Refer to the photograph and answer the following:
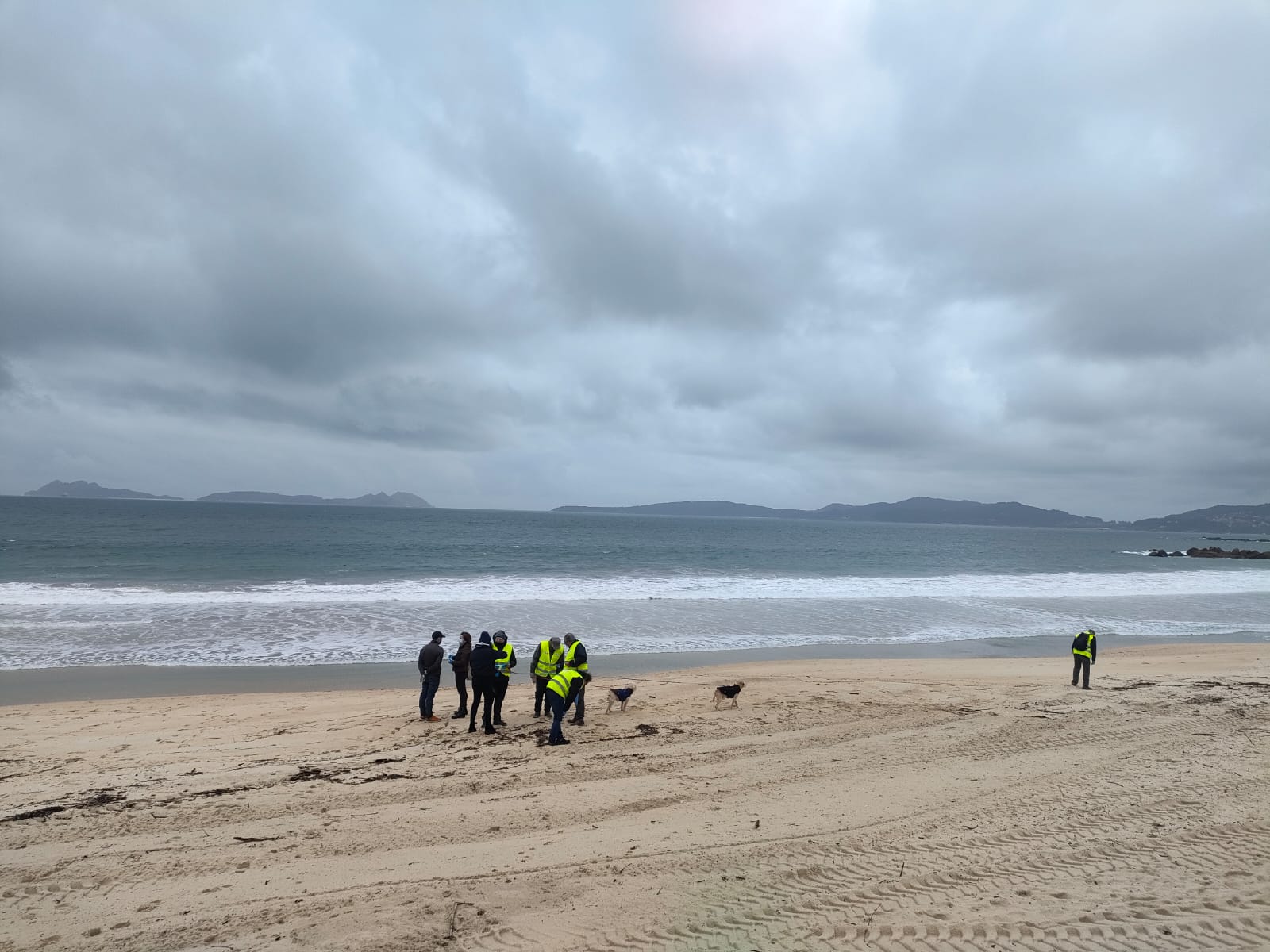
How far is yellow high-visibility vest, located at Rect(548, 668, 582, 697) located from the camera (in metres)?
8.92

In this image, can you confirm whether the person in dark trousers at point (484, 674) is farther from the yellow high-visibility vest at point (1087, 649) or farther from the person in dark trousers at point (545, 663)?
the yellow high-visibility vest at point (1087, 649)

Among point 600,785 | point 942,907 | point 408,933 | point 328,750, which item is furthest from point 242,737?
point 942,907

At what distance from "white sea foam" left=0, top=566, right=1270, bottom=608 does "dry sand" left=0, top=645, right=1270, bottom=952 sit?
16112 mm

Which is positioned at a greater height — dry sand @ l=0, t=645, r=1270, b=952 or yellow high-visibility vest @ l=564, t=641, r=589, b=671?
yellow high-visibility vest @ l=564, t=641, r=589, b=671

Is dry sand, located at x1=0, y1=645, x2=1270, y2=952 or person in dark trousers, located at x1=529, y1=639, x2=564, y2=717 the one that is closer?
dry sand, located at x1=0, y1=645, x2=1270, y2=952

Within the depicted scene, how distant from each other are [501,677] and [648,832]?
424 centimetres

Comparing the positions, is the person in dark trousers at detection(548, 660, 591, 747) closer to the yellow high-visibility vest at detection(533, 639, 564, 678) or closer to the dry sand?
the dry sand

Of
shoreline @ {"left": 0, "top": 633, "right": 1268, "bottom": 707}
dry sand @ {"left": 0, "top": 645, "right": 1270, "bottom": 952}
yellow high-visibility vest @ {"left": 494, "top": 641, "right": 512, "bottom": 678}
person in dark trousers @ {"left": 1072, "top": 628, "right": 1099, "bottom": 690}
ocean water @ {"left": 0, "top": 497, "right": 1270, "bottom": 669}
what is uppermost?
yellow high-visibility vest @ {"left": 494, "top": 641, "right": 512, "bottom": 678}

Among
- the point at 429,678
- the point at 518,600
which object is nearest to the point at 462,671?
the point at 429,678

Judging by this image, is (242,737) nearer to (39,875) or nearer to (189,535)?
(39,875)

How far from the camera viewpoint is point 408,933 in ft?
14.7

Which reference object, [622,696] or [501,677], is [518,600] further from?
[501,677]

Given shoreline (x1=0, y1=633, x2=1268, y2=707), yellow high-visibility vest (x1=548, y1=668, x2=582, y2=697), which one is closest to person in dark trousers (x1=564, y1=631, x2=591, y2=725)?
yellow high-visibility vest (x1=548, y1=668, x2=582, y2=697)

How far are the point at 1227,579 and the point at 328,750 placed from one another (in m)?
59.3
